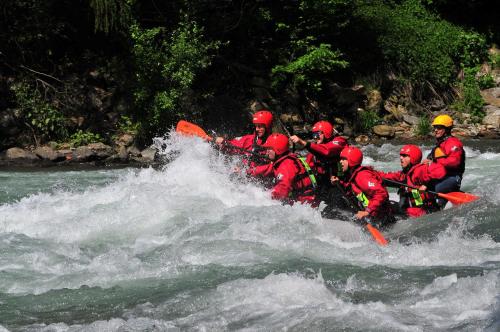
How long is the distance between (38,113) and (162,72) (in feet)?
9.83

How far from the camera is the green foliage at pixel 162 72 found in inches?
615

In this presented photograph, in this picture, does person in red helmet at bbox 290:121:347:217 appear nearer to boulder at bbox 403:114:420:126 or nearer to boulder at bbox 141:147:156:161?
boulder at bbox 141:147:156:161

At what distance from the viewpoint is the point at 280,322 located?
→ 5.35 meters

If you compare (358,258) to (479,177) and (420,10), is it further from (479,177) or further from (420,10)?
(420,10)

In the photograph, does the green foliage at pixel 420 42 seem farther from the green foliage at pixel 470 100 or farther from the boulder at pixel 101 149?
→ the boulder at pixel 101 149

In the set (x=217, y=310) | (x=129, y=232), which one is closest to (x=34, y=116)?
(x=129, y=232)

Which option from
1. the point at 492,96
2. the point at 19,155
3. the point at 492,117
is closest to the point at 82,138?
the point at 19,155

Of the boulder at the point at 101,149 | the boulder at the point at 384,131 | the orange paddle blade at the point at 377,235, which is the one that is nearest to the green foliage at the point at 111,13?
the boulder at the point at 101,149

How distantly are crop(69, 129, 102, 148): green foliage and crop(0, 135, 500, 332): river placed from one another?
496 cm

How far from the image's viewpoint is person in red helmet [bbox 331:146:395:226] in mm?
7953

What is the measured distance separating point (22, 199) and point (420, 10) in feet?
→ 56.7

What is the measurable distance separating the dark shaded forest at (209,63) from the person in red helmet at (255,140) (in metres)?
5.33

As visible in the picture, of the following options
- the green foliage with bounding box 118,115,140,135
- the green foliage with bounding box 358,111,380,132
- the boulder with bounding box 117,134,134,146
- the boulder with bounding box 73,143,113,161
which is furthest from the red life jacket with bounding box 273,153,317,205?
the green foliage with bounding box 358,111,380,132

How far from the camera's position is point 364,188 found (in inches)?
316
